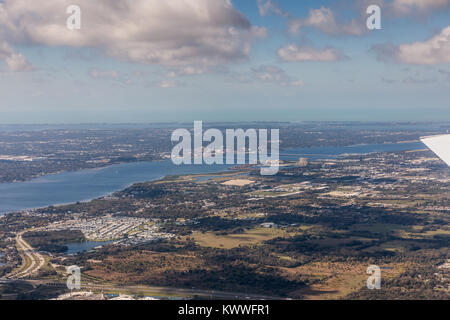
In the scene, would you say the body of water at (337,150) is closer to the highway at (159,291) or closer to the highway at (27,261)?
the highway at (27,261)

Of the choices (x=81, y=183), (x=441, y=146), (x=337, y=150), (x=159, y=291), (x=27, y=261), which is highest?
(x=441, y=146)

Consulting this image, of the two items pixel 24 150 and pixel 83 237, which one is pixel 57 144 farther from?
pixel 83 237

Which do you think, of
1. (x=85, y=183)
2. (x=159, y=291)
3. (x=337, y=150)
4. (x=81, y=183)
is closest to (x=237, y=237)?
(x=159, y=291)

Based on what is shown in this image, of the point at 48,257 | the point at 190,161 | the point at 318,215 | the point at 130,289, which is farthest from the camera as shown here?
the point at 190,161

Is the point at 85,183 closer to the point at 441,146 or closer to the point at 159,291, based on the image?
the point at 159,291

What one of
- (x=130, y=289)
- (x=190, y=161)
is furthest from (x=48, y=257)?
(x=190, y=161)

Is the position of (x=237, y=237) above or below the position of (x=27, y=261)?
above
